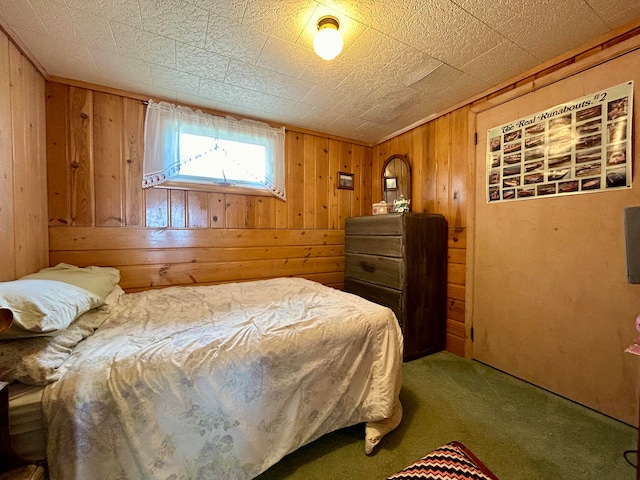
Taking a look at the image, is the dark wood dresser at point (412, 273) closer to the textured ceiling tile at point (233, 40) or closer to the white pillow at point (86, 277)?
the textured ceiling tile at point (233, 40)

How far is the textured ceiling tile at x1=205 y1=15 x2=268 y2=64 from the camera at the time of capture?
138 cm

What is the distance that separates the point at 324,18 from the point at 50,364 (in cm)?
187

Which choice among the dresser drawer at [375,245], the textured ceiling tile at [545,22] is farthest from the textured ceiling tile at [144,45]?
the dresser drawer at [375,245]

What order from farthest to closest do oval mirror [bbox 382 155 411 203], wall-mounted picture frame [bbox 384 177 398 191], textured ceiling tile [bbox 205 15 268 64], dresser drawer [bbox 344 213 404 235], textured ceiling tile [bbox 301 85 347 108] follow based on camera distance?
wall-mounted picture frame [bbox 384 177 398 191] < oval mirror [bbox 382 155 411 203] < dresser drawer [bbox 344 213 404 235] < textured ceiling tile [bbox 301 85 347 108] < textured ceiling tile [bbox 205 15 268 64]

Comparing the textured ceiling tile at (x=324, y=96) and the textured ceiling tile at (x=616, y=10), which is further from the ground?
the textured ceiling tile at (x=324, y=96)

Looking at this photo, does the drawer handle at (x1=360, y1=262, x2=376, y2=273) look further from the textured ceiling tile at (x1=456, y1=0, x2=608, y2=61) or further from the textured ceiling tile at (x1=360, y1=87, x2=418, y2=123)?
the textured ceiling tile at (x1=456, y1=0, x2=608, y2=61)

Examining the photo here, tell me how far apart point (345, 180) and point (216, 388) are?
2.56 metres

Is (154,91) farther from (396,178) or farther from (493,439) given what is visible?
(493,439)

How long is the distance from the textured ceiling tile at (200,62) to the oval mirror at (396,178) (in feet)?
6.22

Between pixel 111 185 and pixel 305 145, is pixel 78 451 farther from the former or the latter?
pixel 305 145

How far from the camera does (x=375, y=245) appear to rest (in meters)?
2.39

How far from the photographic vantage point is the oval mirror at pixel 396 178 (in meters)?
2.75

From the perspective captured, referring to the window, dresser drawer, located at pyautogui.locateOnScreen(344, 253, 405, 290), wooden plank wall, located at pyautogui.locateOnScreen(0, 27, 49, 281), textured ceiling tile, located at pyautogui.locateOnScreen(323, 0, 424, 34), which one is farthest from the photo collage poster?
wooden plank wall, located at pyautogui.locateOnScreen(0, 27, 49, 281)

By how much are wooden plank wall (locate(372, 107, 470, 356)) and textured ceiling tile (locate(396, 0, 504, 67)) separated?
2.41ft
